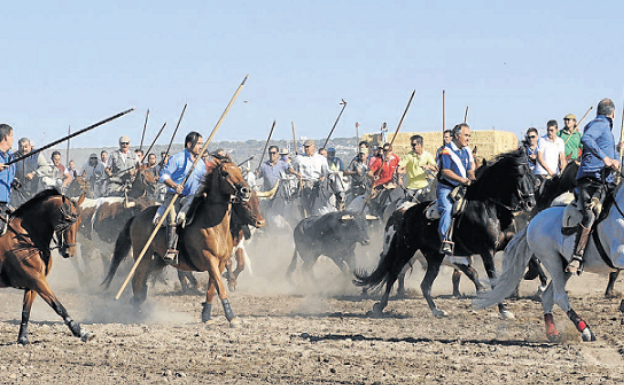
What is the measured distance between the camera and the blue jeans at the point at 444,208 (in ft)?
37.7

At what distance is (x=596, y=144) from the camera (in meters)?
8.98

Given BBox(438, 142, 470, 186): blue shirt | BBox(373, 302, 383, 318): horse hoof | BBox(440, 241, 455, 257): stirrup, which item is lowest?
BBox(373, 302, 383, 318): horse hoof

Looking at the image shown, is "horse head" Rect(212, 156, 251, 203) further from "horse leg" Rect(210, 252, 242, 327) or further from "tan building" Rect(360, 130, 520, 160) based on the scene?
"tan building" Rect(360, 130, 520, 160)

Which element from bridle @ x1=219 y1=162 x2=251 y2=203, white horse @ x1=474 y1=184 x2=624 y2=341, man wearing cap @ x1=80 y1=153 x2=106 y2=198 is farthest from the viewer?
man wearing cap @ x1=80 y1=153 x2=106 y2=198

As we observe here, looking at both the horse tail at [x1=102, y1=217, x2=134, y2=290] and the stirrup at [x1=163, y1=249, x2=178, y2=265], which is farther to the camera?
the horse tail at [x1=102, y1=217, x2=134, y2=290]

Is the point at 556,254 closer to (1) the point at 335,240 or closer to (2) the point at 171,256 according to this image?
(2) the point at 171,256

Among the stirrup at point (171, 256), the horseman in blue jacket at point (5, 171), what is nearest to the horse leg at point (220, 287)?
the stirrup at point (171, 256)

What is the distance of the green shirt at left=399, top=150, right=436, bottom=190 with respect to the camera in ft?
51.7

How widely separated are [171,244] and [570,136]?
786cm

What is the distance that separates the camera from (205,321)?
431 inches

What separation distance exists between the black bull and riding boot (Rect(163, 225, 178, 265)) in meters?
4.71

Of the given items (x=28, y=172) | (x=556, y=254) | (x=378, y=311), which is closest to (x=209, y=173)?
(x=378, y=311)

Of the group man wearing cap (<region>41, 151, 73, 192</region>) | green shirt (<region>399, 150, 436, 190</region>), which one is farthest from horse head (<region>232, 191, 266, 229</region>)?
man wearing cap (<region>41, 151, 73, 192</region>)

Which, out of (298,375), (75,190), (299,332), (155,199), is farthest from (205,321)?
(75,190)
